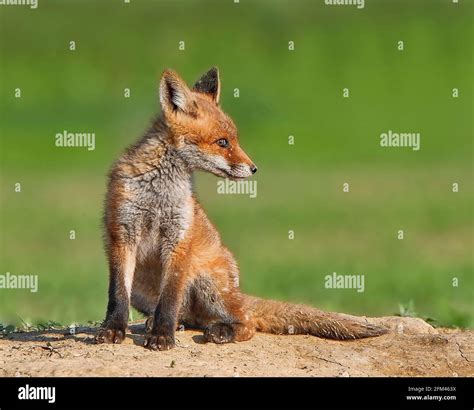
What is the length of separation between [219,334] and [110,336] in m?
1.20

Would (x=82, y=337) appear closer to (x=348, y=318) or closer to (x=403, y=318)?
(x=348, y=318)

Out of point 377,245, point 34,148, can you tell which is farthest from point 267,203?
point 34,148

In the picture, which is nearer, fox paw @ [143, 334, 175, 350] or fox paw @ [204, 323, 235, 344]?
fox paw @ [143, 334, 175, 350]

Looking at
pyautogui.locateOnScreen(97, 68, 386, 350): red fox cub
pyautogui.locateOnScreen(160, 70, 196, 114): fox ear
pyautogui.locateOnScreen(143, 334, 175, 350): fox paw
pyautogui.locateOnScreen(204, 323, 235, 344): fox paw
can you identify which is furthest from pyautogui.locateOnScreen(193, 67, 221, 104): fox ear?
pyautogui.locateOnScreen(143, 334, 175, 350): fox paw

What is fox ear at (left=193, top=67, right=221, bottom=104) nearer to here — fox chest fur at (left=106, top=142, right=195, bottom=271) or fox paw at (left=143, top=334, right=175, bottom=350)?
fox chest fur at (left=106, top=142, right=195, bottom=271)

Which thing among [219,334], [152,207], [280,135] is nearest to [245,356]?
[219,334]

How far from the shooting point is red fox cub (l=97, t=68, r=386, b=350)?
34.5 ft

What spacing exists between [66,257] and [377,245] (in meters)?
7.60

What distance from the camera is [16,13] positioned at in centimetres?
5306

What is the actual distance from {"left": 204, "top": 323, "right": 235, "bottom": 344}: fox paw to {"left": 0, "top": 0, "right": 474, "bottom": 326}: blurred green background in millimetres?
2202

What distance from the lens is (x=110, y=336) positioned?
1029 centimetres

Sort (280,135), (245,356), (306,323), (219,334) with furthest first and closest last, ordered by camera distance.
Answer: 1. (280,135)
2. (306,323)
3. (219,334)
4. (245,356)

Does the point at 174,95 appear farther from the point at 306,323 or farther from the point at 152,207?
the point at 306,323

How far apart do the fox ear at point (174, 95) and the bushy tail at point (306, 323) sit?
7.41 feet
